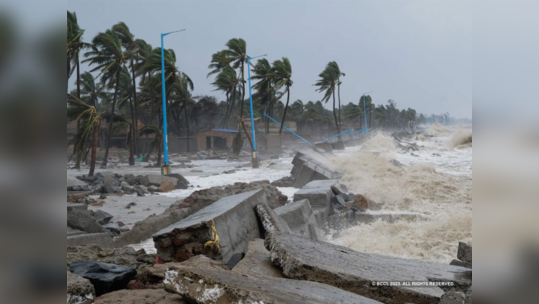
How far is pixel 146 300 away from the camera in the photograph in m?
1.79

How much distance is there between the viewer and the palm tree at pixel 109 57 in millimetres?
4223

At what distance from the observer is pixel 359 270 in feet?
7.17

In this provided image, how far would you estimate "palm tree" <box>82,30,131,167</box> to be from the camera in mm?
4223

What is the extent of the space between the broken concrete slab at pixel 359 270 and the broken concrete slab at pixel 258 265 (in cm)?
5

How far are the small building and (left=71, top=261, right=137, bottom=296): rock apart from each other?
2.99 metres

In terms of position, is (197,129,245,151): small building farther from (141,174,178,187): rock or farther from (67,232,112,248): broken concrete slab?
(67,232,112,248): broken concrete slab

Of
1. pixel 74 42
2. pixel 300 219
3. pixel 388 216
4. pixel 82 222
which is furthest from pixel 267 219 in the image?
pixel 74 42

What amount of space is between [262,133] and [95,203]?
2491 mm

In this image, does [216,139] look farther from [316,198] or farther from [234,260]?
[234,260]

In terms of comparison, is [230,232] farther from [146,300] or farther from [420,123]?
[420,123]

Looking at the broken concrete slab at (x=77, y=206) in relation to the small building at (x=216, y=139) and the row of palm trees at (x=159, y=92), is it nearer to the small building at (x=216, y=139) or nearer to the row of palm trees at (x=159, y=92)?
the row of palm trees at (x=159, y=92)

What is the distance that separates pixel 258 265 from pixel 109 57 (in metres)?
3.50

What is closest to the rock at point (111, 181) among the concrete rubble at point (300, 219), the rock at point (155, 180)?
the rock at point (155, 180)

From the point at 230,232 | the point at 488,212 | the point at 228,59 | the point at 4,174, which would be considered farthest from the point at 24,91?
the point at 228,59
